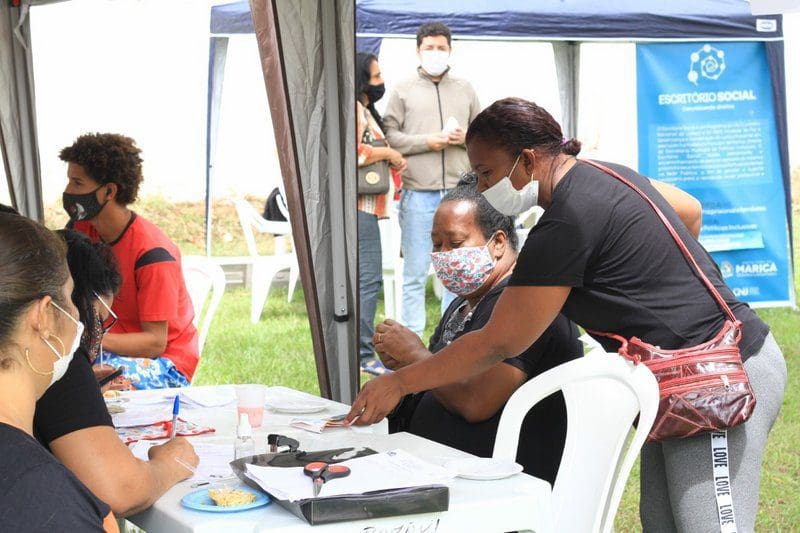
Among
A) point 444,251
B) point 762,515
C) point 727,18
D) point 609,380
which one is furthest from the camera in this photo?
point 727,18

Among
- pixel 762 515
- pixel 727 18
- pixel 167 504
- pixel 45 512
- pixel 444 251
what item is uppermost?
pixel 727 18

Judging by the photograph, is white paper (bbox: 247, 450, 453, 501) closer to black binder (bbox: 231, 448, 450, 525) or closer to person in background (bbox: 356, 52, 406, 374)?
black binder (bbox: 231, 448, 450, 525)

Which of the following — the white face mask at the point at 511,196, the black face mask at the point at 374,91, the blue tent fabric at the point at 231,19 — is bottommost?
the white face mask at the point at 511,196

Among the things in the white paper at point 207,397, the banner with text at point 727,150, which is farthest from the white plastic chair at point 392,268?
the white paper at point 207,397

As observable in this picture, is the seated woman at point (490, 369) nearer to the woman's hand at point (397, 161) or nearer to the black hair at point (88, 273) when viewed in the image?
the black hair at point (88, 273)

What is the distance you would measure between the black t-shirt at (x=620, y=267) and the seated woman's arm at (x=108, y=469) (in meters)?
0.98

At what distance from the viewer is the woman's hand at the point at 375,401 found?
8.50ft

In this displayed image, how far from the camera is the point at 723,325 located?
2.41 meters

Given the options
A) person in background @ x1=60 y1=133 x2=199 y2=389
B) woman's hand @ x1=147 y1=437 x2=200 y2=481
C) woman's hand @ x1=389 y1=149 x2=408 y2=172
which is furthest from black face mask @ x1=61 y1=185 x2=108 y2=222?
woman's hand @ x1=389 y1=149 x2=408 y2=172

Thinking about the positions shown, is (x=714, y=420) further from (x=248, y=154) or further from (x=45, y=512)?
(x=248, y=154)

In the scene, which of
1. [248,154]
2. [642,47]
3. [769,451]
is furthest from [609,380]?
[248,154]

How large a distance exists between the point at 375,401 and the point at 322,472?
0.71m

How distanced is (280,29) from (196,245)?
993cm

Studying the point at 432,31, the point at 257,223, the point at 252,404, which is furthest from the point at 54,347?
the point at 257,223
